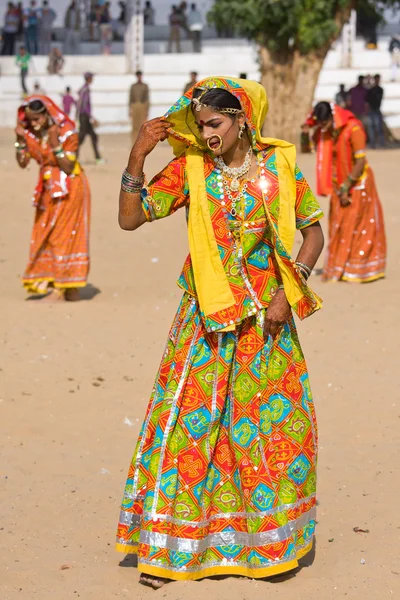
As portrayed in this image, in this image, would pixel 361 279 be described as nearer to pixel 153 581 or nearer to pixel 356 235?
pixel 356 235

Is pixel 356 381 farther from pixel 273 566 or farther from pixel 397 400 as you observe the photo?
pixel 273 566

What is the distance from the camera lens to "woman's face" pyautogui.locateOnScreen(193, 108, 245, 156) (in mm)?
4500

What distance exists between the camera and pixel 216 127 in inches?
178

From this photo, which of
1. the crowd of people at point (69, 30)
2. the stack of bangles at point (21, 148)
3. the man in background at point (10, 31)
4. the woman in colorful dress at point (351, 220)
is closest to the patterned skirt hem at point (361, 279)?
the woman in colorful dress at point (351, 220)

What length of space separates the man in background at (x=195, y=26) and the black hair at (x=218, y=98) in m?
32.4

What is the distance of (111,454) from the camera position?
6.64 meters

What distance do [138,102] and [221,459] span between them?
21522 millimetres

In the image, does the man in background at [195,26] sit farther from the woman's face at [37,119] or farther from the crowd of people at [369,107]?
the woman's face at [37,119]

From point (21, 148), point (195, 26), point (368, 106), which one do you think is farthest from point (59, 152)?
point (195, 26)

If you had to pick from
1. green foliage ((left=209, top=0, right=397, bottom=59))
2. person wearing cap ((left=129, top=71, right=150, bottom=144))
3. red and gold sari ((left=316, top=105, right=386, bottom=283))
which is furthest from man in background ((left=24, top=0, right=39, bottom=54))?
red and gold sari ((left=316, top=105, right=386, bottom=283))

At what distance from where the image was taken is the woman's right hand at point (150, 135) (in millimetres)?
4453

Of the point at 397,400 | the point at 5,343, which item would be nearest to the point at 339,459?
the point at 397,400

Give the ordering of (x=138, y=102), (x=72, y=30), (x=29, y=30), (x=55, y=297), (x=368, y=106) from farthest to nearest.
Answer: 1. (x=72, y=30)
2. (x=29, y=30)
3. (x=368, y=106)
4. (x=138, y=102)
5. (x=55, y=297)

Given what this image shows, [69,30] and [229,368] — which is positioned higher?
[69,30]
